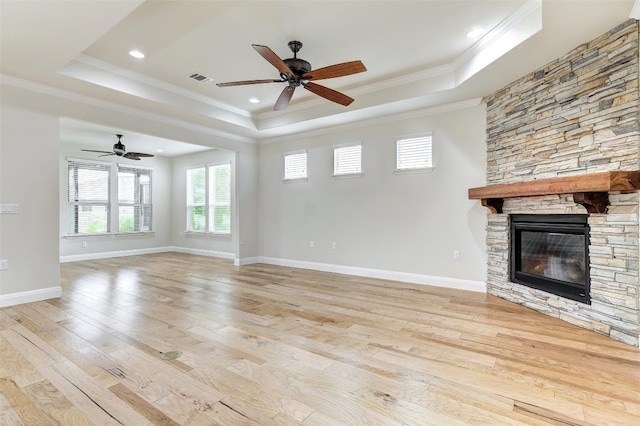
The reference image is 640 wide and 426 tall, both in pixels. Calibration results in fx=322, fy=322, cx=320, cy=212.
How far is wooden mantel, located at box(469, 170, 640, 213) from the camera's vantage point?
8.86 feet

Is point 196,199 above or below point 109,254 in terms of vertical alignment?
above

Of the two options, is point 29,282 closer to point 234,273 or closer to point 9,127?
point 9,127

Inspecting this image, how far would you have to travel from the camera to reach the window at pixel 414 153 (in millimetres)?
5027

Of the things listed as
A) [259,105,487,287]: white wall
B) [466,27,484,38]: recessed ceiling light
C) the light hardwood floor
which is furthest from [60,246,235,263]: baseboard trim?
[466,27,484,38]: recessed ceiling light

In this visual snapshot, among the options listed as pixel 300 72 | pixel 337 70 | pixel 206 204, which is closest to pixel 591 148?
pixel 337 70

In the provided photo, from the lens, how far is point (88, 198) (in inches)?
318

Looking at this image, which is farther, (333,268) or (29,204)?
(333,268)

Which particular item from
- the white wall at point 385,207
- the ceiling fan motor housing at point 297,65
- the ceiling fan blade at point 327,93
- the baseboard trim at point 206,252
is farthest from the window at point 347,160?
the baseboard trim at point 206,252

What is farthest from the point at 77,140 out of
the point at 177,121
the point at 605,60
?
the point at 605,60

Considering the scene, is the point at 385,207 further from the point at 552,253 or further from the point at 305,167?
the point at 552,253

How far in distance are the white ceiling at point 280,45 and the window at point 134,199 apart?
4.56 metres

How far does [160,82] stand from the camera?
463 centimetres

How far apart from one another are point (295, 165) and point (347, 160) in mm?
1260

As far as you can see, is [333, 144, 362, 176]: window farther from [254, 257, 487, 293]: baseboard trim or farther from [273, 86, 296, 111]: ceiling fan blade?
[273, 86, 296, 111]: ceiling fan blade
